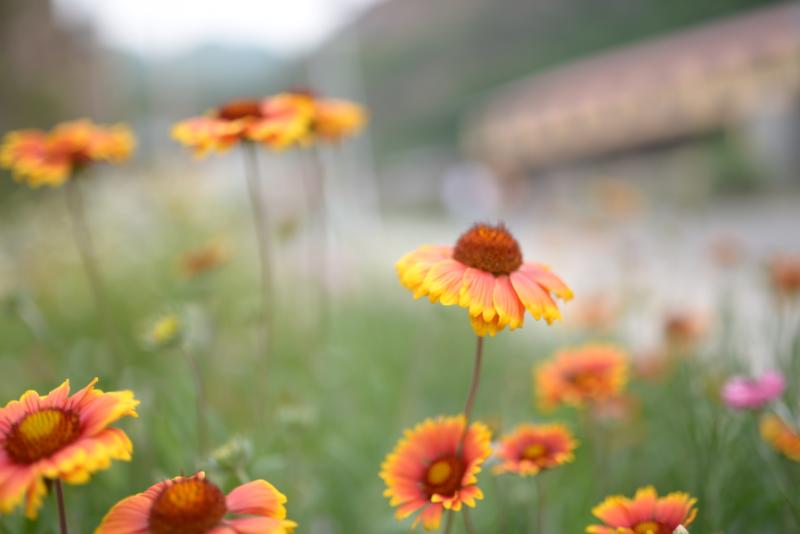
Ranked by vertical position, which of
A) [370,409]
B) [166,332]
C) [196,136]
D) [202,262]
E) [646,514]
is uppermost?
[196,136]

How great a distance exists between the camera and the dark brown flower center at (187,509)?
0.54 m

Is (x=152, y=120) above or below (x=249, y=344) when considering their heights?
above

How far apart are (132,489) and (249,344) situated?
1090 millimetres

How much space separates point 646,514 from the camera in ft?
2.23

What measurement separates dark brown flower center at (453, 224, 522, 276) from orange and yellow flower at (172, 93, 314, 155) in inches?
12.5

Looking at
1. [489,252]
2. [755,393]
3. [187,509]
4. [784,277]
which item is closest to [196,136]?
[489,252]

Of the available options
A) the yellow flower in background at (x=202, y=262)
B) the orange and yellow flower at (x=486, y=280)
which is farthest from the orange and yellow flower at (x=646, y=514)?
the yellow flower in background at (x=202, y=262)

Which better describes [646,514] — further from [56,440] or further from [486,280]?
[56,440]

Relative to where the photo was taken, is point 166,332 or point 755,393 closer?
point 755,393

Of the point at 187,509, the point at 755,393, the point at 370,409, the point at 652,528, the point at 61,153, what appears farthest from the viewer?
the point at 370,409

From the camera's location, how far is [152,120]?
873cm

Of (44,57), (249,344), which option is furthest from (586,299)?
(44,57)

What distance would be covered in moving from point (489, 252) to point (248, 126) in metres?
0.44

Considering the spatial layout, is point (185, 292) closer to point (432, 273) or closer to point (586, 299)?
point (432, 273)
